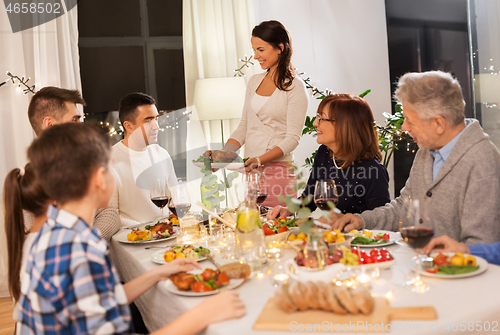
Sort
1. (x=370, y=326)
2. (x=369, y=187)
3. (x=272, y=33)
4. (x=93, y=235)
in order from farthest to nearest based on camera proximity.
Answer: (x=272, y=33), (x=369, y=187), (x=93, y=235), (x=370, y=326)

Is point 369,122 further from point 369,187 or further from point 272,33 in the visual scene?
point 272,33

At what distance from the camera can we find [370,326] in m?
0.89

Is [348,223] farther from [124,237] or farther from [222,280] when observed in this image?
[124,237]

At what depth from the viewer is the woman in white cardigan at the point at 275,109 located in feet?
9.07

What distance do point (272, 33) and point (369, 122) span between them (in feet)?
2.92

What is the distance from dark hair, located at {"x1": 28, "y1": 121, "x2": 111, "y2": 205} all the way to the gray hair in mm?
1170

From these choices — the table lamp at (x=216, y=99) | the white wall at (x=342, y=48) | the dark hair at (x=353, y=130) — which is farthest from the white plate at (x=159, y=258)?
the white wall at (x=342, y=48)

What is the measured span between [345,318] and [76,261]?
57 cm

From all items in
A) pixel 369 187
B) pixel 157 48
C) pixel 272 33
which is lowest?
pixel 369 187

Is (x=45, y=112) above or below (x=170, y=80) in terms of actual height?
below

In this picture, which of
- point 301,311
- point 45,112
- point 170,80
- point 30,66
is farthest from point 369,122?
point 30,66

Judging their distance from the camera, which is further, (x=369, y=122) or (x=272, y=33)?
(x=272, y=33)

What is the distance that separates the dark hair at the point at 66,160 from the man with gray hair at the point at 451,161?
102cm

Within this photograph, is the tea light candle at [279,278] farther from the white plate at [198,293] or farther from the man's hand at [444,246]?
the man's hand at [444,246]
